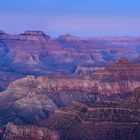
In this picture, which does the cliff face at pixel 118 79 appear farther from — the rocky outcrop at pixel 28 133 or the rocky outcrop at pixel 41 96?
the rocky outcrop at pixel 28 133

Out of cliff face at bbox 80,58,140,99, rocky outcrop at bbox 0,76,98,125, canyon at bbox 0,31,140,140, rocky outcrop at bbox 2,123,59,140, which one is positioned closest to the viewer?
canyon at bbox 0,31,140,140

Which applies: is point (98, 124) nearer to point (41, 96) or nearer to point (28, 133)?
point (28, 133)

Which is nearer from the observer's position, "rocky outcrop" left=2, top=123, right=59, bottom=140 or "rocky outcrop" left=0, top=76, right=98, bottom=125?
"rocky outcrop" left=2, top=123, right=59, bottom=140

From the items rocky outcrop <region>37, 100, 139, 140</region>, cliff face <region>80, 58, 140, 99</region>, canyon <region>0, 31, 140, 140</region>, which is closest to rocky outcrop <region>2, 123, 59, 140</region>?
canyon <region>0, 31, 140, 140</region>

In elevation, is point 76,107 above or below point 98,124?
above

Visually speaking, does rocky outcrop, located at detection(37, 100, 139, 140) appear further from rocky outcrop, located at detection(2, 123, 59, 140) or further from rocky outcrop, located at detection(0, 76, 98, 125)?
rocky outcrop, located at detection(0, 76, 98, 125)

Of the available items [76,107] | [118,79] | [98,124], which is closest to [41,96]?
[118,79]

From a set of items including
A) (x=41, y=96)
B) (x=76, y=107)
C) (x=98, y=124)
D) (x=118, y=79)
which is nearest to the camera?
(x=98, y=124)

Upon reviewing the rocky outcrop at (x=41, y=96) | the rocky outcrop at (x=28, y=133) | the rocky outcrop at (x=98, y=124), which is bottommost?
the rocky outcrop at (x=41, y=96)

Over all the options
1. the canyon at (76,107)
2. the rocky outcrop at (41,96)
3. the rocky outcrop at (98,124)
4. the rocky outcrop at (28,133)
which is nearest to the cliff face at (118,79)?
the canyon at (76,107)

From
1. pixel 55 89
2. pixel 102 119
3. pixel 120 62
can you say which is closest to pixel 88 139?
pixel 102 119

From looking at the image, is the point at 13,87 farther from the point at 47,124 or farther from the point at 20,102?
the point at 47,124

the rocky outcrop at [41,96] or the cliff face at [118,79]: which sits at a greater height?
the cliff face at [118,79]
